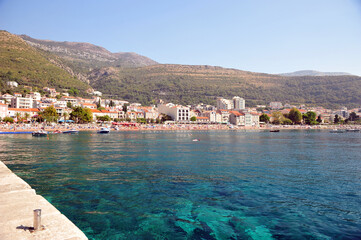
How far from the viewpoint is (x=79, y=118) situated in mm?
85750

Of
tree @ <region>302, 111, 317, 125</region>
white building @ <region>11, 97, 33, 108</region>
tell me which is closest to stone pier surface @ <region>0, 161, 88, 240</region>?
white building @ <region>11, 97, 33, 108</region>

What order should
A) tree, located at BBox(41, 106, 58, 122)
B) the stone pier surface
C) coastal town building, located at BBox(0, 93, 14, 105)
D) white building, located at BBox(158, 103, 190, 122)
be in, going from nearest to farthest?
the stone pier surface, tree, located at BBox(41, 106, 58, 122), coastal town building, located at BBox(0, 93, 14, 105), white building, located at BBox(158, 103, 190, 122)

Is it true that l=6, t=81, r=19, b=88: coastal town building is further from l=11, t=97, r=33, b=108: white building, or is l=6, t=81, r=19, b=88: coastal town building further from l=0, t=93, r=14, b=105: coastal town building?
l=11, t=97, r=33, b=108: white building

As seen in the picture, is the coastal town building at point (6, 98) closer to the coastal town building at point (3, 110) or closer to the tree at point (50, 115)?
the coastal town building at point (3, 110)

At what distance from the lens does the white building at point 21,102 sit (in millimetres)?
93562

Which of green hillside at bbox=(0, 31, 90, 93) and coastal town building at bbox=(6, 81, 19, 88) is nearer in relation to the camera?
coastal town building at bbox=(6, 81, 19, 88)

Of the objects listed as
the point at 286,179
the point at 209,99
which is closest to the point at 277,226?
the point at 286,179

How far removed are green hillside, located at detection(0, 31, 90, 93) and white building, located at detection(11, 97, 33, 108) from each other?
2095 cm

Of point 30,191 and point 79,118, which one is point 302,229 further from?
point 79,118

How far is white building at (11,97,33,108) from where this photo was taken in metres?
93.6

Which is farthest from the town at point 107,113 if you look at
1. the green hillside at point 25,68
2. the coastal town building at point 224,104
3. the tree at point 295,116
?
the coastal town building at point 224,104

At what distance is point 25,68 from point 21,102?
131 feet

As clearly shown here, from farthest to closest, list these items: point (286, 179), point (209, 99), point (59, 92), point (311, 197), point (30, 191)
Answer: point (209, 99), point (59, 92), point (286, 179), point (311, 197), point (30, 191)

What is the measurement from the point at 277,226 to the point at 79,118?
86.3 metres
